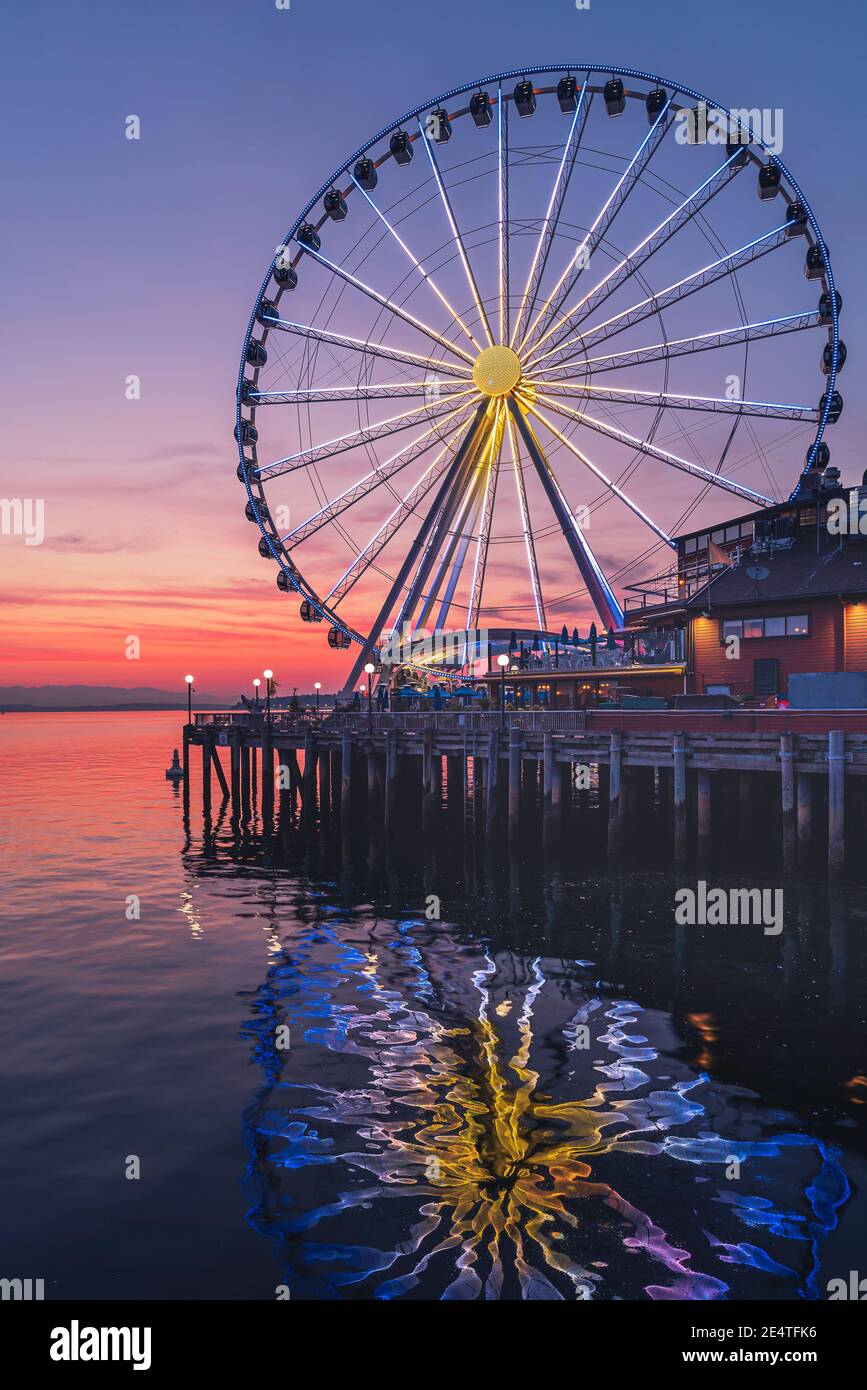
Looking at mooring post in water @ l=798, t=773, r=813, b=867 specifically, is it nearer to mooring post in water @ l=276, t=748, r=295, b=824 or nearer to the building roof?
the building roof

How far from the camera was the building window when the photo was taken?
31.9 metres

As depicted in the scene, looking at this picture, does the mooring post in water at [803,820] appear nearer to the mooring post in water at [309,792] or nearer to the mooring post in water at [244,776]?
the mooring post in water at [309,792]

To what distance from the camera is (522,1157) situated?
10195mm

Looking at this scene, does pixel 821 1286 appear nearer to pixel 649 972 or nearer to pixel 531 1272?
pixel 531 1272

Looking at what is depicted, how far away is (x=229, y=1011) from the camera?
1608 cm

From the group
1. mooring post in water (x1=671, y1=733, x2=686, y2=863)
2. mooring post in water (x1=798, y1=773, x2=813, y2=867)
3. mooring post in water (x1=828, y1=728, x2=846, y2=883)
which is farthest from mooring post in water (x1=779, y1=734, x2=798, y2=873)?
mooring post in water (x1=671, y1=733, x2=686, y2=863)

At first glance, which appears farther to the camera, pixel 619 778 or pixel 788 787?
pixel 619 778

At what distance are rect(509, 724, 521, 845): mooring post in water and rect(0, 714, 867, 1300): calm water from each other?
19.2 feet

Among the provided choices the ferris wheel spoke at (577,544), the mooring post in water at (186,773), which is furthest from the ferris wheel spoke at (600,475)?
the mooring post in water at (186,773)

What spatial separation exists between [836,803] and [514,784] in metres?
11.0

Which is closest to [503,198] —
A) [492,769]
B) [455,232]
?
[455,232]

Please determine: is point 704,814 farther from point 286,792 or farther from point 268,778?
point 268,778
